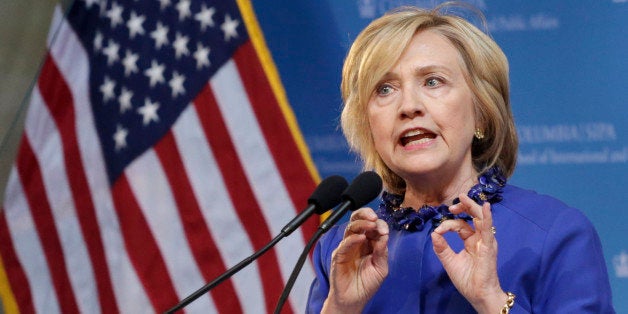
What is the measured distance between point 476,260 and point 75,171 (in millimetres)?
2221

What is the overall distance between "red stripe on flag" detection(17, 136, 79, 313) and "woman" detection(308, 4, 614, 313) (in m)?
1.77

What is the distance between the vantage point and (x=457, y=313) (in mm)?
1821

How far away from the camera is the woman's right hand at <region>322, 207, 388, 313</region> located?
1825 mm

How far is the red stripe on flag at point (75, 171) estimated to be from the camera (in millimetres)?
3562

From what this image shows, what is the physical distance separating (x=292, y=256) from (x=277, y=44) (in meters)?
0.74

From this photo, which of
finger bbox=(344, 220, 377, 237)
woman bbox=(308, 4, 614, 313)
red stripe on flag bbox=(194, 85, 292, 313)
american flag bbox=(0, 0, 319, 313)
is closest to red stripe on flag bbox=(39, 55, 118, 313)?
american flag bbox=(0, 0, 319, 313)

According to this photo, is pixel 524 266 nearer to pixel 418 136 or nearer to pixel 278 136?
pixel 418 136

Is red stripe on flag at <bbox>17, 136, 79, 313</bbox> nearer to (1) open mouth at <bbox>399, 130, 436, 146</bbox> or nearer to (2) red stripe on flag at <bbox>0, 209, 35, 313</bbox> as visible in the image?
(2) red stripe on flag at <bbox>0, 209, 35, 313</bbox>

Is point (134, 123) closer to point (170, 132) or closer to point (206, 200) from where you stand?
point (170, 132)

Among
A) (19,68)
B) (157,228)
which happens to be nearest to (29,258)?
(157,228)

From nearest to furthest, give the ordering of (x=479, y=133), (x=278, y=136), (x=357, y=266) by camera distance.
→ (x=357, y=266)
(x=479, y=133)
(x=278, y=136)

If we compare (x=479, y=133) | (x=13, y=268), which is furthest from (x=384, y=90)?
(x=13, y=268)

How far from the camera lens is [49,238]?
11.8 ft

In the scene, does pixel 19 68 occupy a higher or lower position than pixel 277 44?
higher
